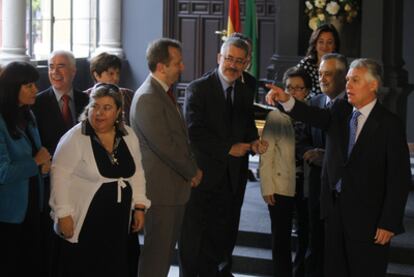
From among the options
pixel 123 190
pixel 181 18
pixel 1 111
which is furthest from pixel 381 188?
pixel 181 18

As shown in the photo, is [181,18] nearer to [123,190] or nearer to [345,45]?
[345,45]

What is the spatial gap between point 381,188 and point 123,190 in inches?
48.7

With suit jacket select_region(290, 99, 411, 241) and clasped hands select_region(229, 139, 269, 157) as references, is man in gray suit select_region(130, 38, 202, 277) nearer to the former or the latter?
clasped hands select_region(229, 139, 269, 157)

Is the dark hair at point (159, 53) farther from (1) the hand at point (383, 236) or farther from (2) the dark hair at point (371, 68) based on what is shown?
(1) the hand at point (383, 236)

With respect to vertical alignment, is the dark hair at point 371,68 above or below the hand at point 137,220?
above

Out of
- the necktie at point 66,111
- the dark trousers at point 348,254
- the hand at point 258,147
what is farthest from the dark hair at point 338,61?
the necktie at point 66,111

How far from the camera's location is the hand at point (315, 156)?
4.63 m

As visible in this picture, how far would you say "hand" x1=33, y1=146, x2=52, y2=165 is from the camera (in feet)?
13.2

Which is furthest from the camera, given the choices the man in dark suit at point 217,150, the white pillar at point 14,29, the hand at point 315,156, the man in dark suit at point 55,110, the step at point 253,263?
the white pillar at point 14,29

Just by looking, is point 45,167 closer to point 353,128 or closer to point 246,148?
point 246,148

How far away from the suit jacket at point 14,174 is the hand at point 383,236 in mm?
1658

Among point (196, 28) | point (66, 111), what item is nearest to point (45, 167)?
point (66, 111)

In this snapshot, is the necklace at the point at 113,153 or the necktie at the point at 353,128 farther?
the necktie at the point at 353,128

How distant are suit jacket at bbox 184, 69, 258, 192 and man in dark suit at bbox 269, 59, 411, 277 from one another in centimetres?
77
